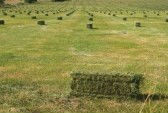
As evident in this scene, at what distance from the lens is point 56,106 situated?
14.9 meters

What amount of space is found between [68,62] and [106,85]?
9162mm

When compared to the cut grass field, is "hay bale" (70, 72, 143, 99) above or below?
above

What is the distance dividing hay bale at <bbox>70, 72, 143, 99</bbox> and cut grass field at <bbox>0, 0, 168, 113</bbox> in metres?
0.28

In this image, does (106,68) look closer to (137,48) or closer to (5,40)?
(137,48)

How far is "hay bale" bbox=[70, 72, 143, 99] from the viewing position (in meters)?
15.2

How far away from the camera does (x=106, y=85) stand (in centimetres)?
1547

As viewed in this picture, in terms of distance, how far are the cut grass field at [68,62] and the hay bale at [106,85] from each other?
0.28 m

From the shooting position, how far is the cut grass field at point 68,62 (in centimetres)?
1509

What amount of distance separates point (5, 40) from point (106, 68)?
13.4 m

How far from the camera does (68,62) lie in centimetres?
2447

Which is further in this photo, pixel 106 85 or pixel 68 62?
pixel 68 62

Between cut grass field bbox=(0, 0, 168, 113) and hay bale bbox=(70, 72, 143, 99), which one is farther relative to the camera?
hay bale bbox=(70, 72, 143, 99)

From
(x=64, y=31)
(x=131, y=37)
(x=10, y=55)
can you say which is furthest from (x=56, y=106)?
(x=64, y=31)

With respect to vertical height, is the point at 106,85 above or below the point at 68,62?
above
